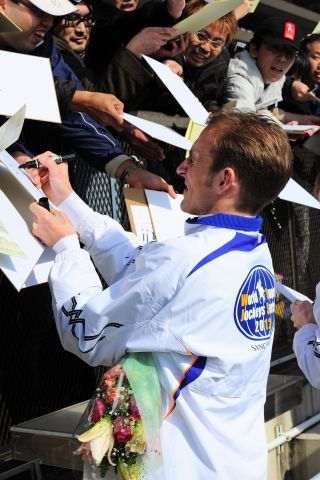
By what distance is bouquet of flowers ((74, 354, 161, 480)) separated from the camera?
6.12ft

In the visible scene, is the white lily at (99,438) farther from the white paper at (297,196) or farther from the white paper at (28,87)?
the white paper at (297,196)

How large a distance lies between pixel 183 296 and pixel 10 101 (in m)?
0.85

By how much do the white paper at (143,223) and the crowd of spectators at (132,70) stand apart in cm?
12

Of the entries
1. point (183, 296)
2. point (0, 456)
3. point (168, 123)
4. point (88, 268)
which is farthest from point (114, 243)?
point (168, 123)

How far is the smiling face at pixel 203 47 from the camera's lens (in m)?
3.65

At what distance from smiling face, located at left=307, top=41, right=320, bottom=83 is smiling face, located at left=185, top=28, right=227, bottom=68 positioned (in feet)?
4.91

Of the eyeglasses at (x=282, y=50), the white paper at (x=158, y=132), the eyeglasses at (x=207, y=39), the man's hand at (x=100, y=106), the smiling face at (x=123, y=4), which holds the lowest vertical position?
the white paper at (x=158, y=132)

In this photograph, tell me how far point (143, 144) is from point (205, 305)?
54.8 inches

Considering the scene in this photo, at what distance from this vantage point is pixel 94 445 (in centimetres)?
186

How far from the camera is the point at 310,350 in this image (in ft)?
10.2

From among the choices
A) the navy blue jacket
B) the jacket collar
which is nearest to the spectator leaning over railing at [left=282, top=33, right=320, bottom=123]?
the navy blue jacket

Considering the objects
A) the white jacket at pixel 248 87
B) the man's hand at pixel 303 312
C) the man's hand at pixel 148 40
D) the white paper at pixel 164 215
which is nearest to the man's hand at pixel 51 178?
the white paper at pixel 164 215

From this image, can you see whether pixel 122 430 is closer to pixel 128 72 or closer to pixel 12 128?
pixel 12 128

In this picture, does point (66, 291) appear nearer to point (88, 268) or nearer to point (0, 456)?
point (88, 268)
